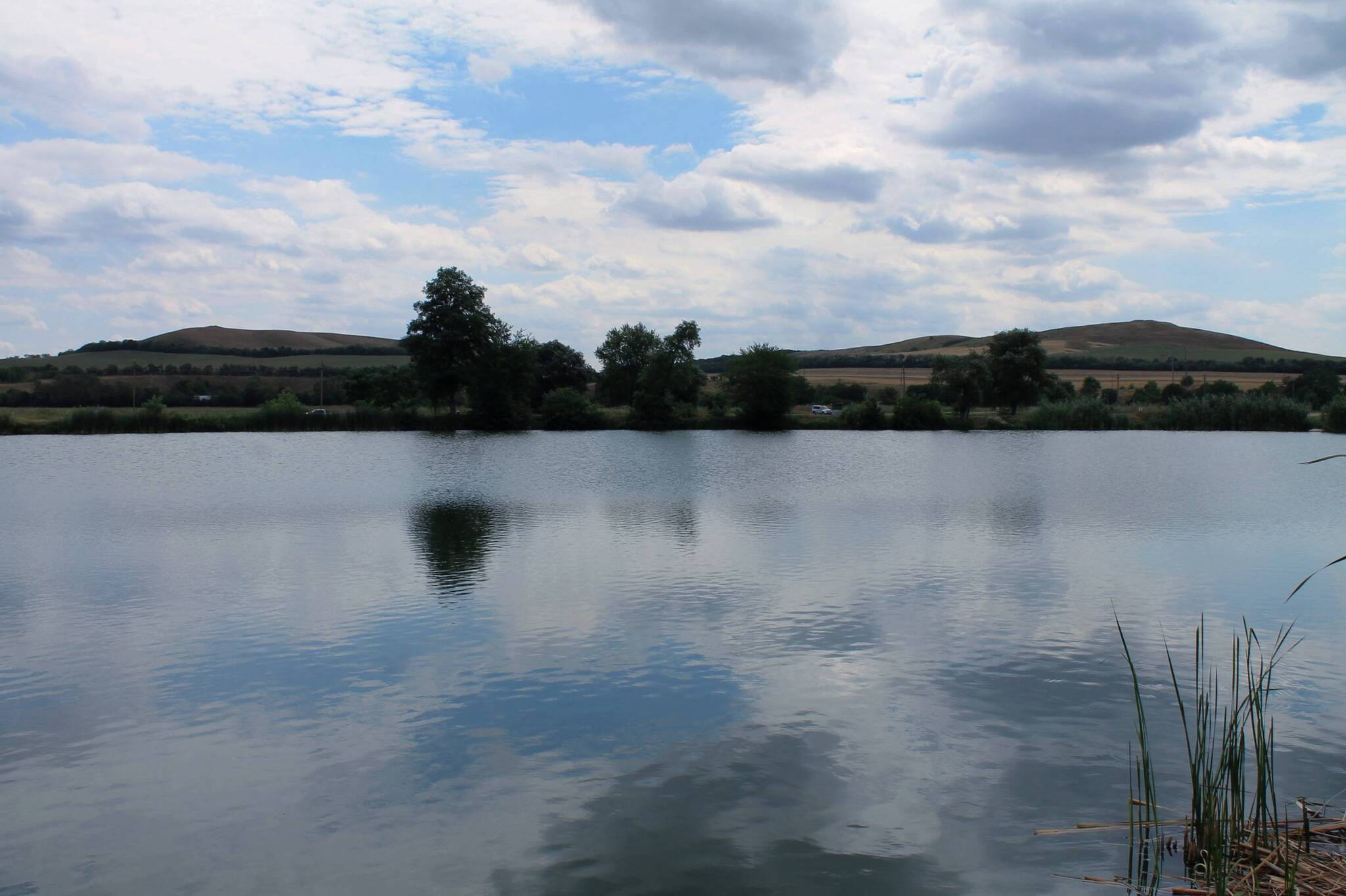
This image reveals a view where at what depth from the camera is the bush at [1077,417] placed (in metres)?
74.6

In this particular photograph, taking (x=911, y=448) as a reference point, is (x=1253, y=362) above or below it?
above

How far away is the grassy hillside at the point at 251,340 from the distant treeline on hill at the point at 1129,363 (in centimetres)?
5730

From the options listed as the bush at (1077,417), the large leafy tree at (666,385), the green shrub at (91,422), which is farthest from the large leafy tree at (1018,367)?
the green shrub at (91,422)

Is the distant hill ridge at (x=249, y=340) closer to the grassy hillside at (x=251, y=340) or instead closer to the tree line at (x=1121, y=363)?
the grassy hillside at (x=251, y=340)

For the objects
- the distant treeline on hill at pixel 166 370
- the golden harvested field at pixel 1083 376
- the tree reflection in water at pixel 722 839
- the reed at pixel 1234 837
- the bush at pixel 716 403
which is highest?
the distant treeline on hill at pixel 166 370

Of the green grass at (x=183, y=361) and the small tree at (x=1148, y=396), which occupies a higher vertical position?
the green grass at (x=183, y=361)

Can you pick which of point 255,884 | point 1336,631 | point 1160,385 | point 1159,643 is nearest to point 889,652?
point 1159,643

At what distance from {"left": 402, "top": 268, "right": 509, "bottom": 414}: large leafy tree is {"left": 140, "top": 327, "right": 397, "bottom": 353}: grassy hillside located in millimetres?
54894

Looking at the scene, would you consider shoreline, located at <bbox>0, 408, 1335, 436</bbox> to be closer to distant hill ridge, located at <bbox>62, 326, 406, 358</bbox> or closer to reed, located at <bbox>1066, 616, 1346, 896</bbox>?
distant hill ridge, located at <bbox>62, 326, 406, 358</bbox>

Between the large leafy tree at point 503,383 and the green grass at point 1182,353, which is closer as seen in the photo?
the large leafy tree at point 503,383

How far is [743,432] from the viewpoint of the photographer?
7475 cm

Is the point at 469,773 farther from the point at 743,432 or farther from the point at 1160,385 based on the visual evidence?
the point at 1160,385

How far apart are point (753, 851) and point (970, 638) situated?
20.7 ft

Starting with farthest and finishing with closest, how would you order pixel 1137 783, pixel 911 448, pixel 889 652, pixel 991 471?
1. pixel 911 448
2. pixel 991 471
3. pixel 889 652
4. pixel 1137 783
